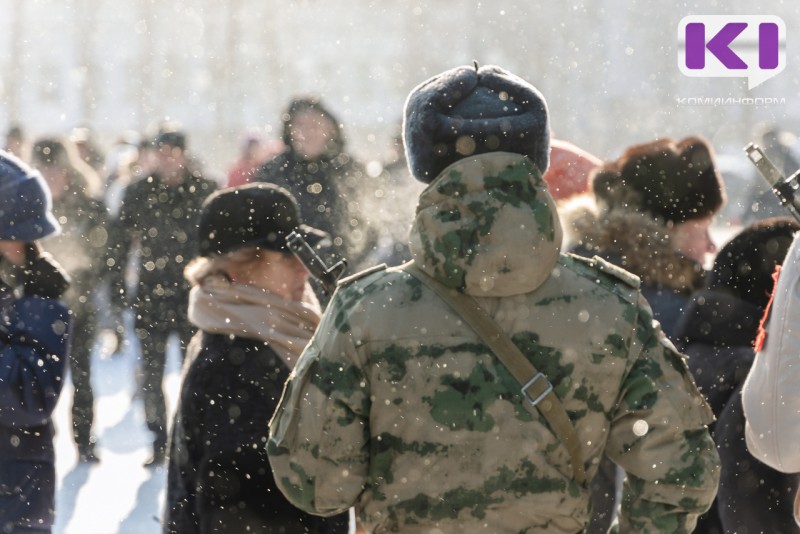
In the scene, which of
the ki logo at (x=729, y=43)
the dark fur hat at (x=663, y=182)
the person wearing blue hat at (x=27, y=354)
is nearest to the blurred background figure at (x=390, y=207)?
the dark fur hat at (x=663, y=182)

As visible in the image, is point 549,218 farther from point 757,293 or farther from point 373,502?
point 757,293

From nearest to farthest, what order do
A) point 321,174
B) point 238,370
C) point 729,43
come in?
point 238,370 < point 321,174 < point 729,43

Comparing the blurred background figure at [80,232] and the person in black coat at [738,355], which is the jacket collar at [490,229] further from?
the blurred background figure at [80,232]

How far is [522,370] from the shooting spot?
2.07m

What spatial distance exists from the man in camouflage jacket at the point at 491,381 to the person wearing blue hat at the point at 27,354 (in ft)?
4.51

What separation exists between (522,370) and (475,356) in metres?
0.08

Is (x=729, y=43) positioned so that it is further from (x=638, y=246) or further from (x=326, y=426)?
(x=326, y=426)

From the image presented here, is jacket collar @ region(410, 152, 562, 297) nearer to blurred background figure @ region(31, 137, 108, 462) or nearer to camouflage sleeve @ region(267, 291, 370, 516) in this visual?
camouflage sleeve @ region(267, 291, 370, 516)

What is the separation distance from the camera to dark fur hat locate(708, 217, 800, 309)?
317cm

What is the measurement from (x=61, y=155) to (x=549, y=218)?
244 inches

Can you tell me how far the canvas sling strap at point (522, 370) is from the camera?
6.77 ft

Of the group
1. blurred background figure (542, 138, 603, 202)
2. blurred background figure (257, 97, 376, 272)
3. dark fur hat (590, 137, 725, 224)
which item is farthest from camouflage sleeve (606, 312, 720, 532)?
blurred background figure (257, 97, 376, 272)

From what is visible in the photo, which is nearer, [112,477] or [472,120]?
[472,120]

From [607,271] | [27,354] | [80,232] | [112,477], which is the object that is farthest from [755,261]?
[80,232]
